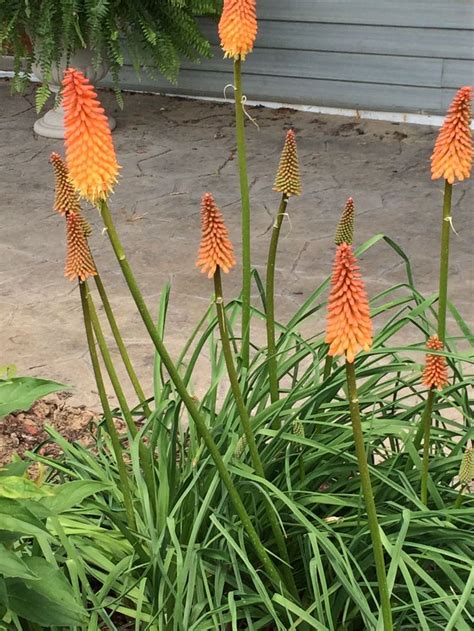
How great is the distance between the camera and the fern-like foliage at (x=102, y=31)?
4.93 m

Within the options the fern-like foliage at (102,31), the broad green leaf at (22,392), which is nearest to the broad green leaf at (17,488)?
the broad green leaf at (22,392)

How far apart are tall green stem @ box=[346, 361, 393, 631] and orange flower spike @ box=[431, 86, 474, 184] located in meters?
0.38

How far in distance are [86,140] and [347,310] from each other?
393 mm

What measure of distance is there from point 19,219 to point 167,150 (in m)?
1.09

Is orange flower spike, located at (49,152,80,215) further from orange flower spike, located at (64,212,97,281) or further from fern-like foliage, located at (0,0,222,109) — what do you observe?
fern-like foliage, located at (0,0,222,109)

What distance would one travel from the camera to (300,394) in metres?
1.89

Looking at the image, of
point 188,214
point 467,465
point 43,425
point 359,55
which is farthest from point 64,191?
point 359,55

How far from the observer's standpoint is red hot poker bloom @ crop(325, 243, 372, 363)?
3.91 ft

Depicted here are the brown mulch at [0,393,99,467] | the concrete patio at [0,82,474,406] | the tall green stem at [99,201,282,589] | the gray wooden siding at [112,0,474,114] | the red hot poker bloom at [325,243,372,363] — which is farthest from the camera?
the gray wooden siding at [112,0,474,114]

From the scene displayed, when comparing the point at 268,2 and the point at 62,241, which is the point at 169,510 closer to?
the point at 62,241

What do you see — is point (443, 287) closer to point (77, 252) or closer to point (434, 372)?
point (434, 372)

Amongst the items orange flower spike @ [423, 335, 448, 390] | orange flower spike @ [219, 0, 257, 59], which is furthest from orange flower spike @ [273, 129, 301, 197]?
orange flower spike @ [423, 335, 448, 390]

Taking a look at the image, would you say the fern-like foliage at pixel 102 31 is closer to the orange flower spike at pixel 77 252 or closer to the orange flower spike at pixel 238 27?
the orange flower spike at pixel 238 27

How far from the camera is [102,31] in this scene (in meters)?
5.06
